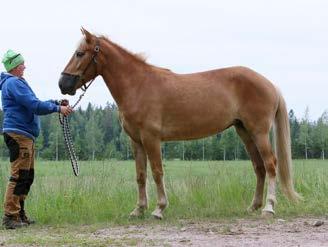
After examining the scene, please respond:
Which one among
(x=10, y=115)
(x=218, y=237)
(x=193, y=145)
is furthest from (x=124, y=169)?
(x=193, y=145)

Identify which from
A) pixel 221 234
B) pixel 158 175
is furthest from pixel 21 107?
pixel 221 234

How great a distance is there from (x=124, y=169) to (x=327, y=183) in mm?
4365

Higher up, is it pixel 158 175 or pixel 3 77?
pixel 3 77

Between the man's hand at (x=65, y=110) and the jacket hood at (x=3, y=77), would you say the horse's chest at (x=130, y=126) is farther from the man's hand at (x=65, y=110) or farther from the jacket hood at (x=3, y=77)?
the jacket hood at (x=3, y=77)

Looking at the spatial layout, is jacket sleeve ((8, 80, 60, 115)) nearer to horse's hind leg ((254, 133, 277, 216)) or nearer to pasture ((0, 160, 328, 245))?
pasture ((0, 160, 328, 245))

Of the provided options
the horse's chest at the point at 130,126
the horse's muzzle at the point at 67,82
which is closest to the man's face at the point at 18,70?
the horse's muzzle at the point at 67,82

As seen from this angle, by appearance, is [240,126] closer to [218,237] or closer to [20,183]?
[218,237]

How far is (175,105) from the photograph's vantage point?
24.5 feet

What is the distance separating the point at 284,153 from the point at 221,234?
2466 millimetres

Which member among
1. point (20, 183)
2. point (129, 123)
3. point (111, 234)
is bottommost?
point (111, 234)

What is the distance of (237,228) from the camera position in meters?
6.31

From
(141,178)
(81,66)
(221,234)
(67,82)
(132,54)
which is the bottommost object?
(221,234)

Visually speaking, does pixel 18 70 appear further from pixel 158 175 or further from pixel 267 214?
pixel 267 214

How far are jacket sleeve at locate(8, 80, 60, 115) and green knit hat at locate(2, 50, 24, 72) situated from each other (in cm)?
27
